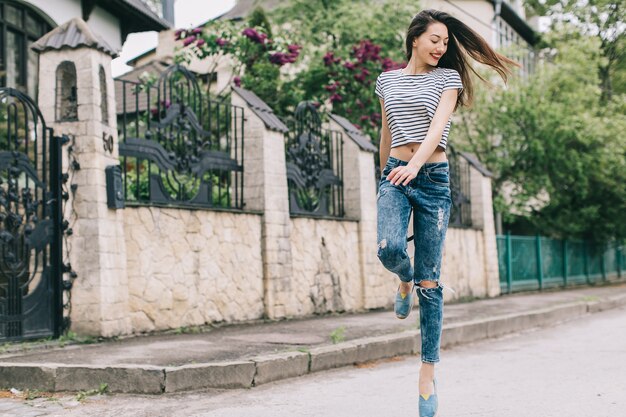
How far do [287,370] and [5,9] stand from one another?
9.83 m

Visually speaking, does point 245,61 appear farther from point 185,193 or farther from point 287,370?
point 287,370

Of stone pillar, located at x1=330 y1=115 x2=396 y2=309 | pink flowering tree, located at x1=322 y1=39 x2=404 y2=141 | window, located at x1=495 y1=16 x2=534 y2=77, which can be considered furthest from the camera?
window, located at x1=495 y1=16 x2=534 y2=77

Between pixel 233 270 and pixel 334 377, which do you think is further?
pixel 233 270

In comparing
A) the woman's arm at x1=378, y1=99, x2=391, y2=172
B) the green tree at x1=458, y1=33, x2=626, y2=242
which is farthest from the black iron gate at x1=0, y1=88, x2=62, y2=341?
the green tree at x1=458, y1=33, x2=626, y2=242

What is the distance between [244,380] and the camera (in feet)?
19.6

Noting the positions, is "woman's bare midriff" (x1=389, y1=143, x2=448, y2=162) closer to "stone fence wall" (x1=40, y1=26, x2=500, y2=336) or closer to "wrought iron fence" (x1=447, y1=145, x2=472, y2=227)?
"stone fence wall" (x1=40, y1=26, x2=500, y2=336)

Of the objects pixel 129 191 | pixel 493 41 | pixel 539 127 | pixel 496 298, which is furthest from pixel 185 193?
pixel 493 41

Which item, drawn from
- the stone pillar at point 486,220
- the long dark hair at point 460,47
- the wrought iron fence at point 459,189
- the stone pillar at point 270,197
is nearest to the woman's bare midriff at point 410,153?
the long dark hair at point 460,47

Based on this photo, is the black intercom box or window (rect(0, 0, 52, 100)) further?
window (rect(0, 0, 52, 100))

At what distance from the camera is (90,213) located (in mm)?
7859

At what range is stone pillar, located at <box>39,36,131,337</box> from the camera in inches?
306

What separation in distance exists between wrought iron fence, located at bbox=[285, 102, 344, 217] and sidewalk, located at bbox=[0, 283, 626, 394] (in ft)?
5.62

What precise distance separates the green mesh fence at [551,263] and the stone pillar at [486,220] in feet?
4.10

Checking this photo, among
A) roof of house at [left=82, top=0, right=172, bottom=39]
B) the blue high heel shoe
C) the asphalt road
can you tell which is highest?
roof of house at [left=82, top=0, right=172, bottom=39]
